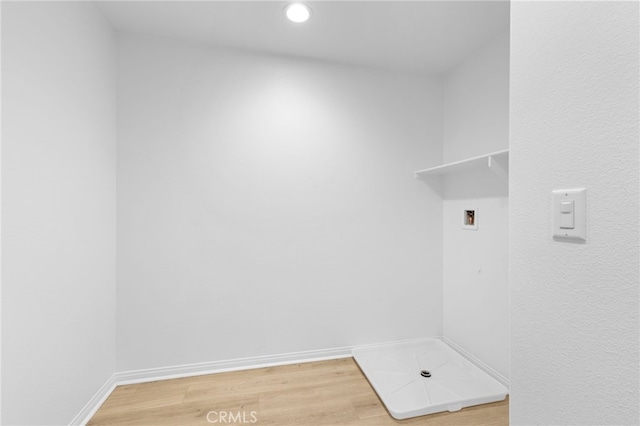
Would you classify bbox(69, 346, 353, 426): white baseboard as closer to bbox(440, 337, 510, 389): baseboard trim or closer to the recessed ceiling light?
bbox(440, 337, 510, 389): baseboard trim

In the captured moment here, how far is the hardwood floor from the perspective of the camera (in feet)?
4.98

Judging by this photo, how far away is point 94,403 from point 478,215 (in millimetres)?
2609

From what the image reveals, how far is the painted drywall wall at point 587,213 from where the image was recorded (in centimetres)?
51

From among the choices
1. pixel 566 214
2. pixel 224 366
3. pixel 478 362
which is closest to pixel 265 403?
pixel 224 366

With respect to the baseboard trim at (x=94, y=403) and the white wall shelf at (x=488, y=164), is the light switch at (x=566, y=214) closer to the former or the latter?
the white wall shelf at (x=488, y=164)

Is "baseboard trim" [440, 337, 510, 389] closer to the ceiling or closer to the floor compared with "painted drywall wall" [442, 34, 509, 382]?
closer to the floor

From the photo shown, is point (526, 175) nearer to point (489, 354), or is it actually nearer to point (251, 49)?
point (489, 354)

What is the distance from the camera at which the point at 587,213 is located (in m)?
0.58

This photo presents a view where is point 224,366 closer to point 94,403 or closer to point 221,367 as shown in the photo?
point 221,367

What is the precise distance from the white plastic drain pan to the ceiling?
2.20m

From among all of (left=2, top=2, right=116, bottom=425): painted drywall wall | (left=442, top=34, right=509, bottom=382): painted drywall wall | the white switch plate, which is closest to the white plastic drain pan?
(left=442, top=34, right=509, bottom=382): painted drywall wall

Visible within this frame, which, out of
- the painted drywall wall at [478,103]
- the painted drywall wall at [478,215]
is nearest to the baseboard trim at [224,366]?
the painted drywall wall at [478,215]

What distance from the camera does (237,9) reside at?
164 cm

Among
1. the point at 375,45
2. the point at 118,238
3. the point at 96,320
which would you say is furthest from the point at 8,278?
the point at 375,45
